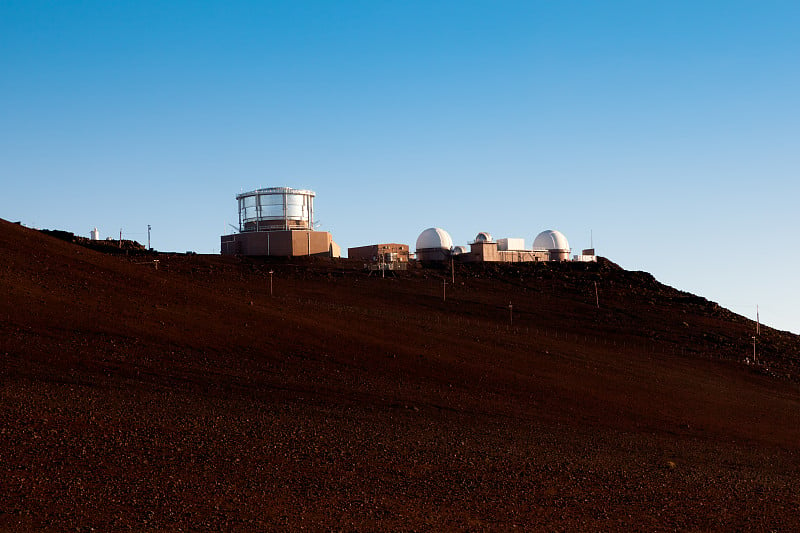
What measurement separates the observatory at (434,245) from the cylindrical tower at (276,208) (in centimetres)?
1284

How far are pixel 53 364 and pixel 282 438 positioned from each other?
9862mm

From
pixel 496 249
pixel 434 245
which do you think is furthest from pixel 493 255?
pixel 434 245

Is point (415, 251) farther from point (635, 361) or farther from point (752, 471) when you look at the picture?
point (752, 471)

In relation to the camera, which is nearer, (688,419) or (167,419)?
(167,419)

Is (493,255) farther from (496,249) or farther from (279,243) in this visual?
(279,243)

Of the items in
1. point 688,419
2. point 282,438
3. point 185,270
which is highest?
point 185,270

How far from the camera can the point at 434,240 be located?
82.4 metres

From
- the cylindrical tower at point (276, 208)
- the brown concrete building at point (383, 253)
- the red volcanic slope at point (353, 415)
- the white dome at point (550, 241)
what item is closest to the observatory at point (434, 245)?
the brown concrete building at point (383, 253)

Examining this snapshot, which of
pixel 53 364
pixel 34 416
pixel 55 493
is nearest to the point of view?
pixel 55 493

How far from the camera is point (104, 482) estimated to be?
14383 millimetres

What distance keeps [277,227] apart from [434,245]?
16.6 metres

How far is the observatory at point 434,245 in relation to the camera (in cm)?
8150

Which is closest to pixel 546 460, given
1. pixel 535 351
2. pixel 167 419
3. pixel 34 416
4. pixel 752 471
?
pixel 752 471

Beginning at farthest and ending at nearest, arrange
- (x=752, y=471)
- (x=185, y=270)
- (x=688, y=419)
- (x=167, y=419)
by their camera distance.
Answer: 1. (x=185, y=270)
2. (x=688, y=419)
3. (x=752, y=471)
4. (x=167, y=419)
